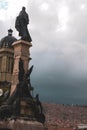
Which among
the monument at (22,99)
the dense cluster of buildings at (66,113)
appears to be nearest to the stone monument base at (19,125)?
the monument at (22,99)

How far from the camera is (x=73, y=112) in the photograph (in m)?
→ 65.1

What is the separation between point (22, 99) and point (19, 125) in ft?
5.25

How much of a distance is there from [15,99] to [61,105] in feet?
152

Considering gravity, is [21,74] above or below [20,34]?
below

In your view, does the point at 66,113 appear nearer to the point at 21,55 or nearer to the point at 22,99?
the point at 21,55

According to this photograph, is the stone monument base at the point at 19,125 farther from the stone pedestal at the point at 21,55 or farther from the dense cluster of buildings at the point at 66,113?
the dense cluster of buildings at the point at 66,113

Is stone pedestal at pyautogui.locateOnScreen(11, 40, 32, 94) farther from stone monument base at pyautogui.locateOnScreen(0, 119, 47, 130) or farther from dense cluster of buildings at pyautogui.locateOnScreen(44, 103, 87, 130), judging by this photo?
dense cluster of buildings at pyautogui.locateOnScreen(44, 103, 87, 130)

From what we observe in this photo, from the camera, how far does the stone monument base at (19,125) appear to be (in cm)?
2002

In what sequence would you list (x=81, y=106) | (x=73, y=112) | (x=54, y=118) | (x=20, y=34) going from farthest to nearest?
(x=81, y=106) → (x=73, y=112) → (x=54, y=118) → (x=20, y=34)

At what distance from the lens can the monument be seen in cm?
2070

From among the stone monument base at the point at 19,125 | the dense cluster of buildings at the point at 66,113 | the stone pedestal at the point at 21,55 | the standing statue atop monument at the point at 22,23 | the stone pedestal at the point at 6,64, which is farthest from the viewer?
the dense cluster of buildings at the point at 66,113

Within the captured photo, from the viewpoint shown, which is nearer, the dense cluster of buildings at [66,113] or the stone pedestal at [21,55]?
the stone pedestal at [21,55]

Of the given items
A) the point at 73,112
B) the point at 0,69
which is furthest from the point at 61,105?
the point at 0,69

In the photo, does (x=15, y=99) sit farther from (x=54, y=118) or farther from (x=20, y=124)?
(x=54, y=118)
